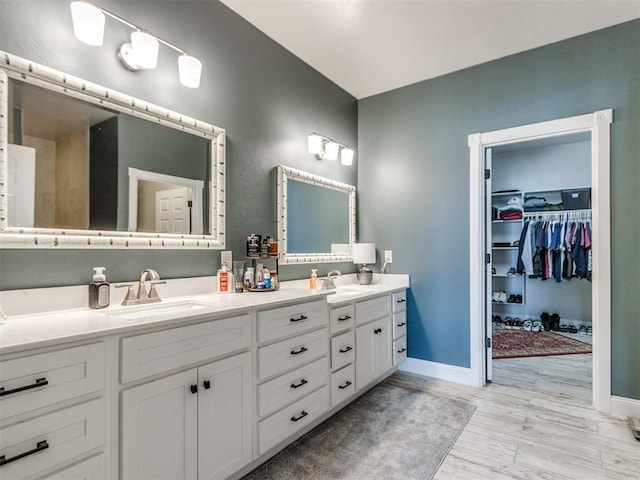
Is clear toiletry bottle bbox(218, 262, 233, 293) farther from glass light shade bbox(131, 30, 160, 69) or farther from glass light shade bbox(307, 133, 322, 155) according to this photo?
glass light shade bbox(307, 133, 322, 155)

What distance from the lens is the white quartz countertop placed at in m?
1.06

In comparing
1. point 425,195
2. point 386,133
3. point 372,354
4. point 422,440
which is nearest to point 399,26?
point 386,133

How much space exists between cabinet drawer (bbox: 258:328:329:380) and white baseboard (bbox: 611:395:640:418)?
82.1 inches

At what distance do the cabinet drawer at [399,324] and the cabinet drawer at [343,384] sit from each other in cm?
71

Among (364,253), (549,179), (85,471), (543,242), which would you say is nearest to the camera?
(85,471)

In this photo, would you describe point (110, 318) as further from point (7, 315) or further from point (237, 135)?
point (237, 135)

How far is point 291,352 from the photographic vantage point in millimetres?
1858

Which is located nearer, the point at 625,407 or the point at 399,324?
the point at 625,407

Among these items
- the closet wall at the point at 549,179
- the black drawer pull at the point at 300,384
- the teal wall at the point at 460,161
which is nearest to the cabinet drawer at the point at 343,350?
the black drawer pull at the point at 300,384

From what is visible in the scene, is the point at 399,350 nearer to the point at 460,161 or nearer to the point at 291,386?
the point at 291,386

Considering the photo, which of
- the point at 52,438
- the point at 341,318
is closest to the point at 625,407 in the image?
the point at 341,318

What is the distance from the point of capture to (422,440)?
2.06 meters

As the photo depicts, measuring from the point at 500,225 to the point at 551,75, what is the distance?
3167 millimetres

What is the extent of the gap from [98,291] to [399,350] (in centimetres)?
239
